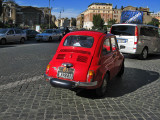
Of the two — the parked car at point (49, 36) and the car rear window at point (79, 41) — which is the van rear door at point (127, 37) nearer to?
the car rear window at point (79, 41)

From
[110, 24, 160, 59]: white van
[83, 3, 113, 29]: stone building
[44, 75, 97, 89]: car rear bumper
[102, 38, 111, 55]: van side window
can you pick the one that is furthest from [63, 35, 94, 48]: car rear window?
[83, 3, 113, 29]: stone building

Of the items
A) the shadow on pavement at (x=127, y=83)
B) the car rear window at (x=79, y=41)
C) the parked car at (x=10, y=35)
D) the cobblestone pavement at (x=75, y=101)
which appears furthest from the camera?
the parked car at (x=10, y=35)

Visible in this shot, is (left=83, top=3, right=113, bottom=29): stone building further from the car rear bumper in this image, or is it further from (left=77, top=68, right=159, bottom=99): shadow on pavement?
the car rear bumper

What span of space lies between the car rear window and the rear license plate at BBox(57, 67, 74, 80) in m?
0.86

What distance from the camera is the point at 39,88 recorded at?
17.2 ft

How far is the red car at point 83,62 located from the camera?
13.7ft

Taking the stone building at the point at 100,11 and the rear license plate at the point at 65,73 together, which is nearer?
the rear license plate at the point at 65,73

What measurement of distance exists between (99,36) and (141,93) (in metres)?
1.92

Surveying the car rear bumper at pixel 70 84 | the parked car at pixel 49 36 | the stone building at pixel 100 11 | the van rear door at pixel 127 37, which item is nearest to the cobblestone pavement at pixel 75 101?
the car rear bumper at pixel 70 84

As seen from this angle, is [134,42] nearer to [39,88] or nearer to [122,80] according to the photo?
[122,80]

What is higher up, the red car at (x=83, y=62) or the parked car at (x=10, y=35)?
the parked car at (x=10, y=35)

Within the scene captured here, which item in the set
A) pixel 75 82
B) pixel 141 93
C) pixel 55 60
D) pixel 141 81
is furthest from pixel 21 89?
pixel 141 81

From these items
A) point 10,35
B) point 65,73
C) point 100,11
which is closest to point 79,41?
point 65,73

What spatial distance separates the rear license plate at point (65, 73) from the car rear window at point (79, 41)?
865mm
